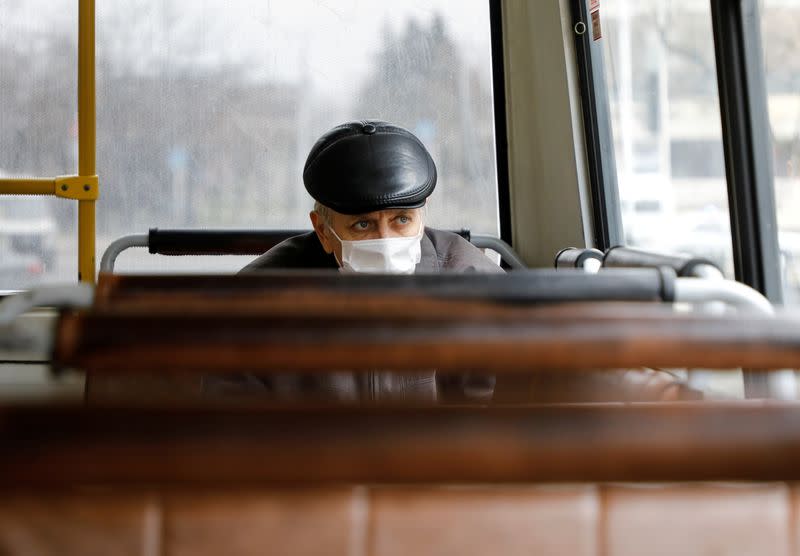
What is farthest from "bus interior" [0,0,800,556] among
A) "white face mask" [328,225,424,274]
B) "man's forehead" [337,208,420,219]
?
"man's forehead" [337,208,420,219]

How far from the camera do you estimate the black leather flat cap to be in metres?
1.86

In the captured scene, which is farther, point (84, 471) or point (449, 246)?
point (449, 246)

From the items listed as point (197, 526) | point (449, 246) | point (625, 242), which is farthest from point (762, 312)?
point (625, 242)

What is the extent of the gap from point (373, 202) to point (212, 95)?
1.41 meters

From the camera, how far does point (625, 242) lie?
2803 mm

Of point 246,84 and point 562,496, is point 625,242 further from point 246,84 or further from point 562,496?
point 562,496

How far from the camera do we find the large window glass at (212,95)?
2980mm

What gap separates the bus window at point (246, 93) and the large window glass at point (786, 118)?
150 centimetres

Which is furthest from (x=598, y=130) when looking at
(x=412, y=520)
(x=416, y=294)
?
(x=412, y=520)

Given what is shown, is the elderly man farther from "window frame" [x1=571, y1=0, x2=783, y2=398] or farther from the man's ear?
"window frame" [x1=571, y1=0, x2=783, y2=398]

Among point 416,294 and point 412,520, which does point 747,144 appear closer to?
point 416,294

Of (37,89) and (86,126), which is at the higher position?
(37,89)

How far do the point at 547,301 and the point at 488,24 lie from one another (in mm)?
2593

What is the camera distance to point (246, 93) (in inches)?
119
